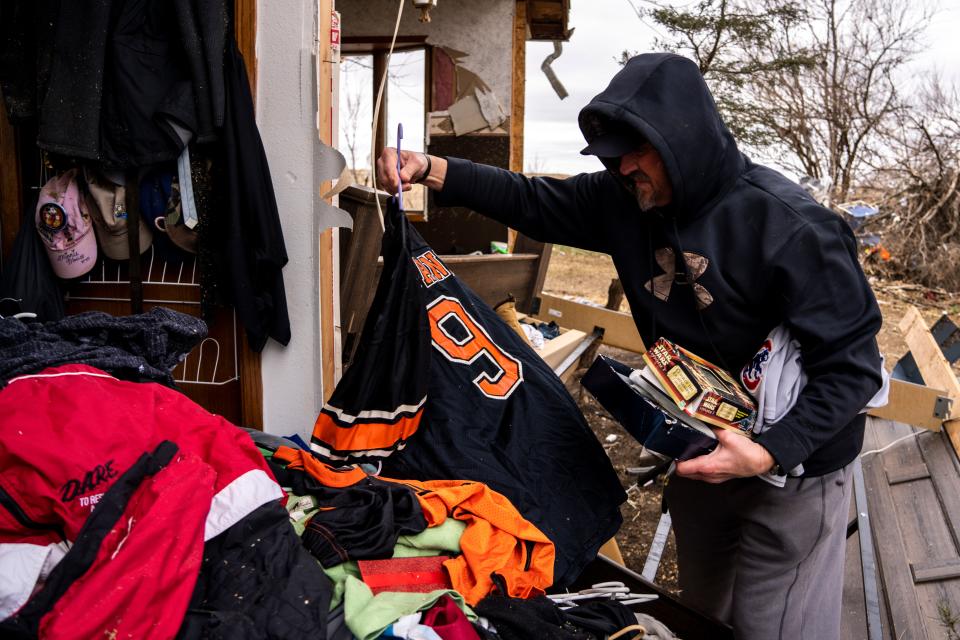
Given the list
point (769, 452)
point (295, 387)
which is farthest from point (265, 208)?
point (769, 452)

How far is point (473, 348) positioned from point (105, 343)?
3.31 ft

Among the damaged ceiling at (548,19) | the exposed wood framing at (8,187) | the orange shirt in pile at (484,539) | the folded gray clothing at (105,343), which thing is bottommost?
the orange shirt in pile at (484,539)

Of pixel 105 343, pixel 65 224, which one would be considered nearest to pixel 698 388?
pixel 105 343

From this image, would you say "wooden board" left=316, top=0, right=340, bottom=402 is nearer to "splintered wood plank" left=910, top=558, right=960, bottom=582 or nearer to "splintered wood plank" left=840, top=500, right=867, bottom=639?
"splintered wood plank" left=840, top=500, right=867, bottom=639

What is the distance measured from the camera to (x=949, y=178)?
10953 mm

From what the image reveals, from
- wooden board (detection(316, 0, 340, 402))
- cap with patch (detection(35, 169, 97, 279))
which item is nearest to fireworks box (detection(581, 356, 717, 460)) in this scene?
wooden board (detection(316, 0, 340, 402))

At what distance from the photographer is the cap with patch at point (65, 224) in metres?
2.48

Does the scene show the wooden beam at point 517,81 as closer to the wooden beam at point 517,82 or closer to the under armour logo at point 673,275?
the wooden beam at point 517,82

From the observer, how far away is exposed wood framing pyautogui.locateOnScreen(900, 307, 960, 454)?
3.86 meters

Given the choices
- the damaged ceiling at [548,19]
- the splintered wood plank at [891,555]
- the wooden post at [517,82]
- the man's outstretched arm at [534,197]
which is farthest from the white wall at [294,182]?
the damaged ceiling at [548,19]

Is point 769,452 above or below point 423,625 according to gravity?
above

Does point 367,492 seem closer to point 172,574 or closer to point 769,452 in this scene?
point 172,574

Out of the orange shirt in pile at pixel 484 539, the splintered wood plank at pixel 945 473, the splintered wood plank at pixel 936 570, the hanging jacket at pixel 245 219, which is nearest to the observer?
the orange shirt in pile at pixel 484 539

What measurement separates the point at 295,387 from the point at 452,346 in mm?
891
